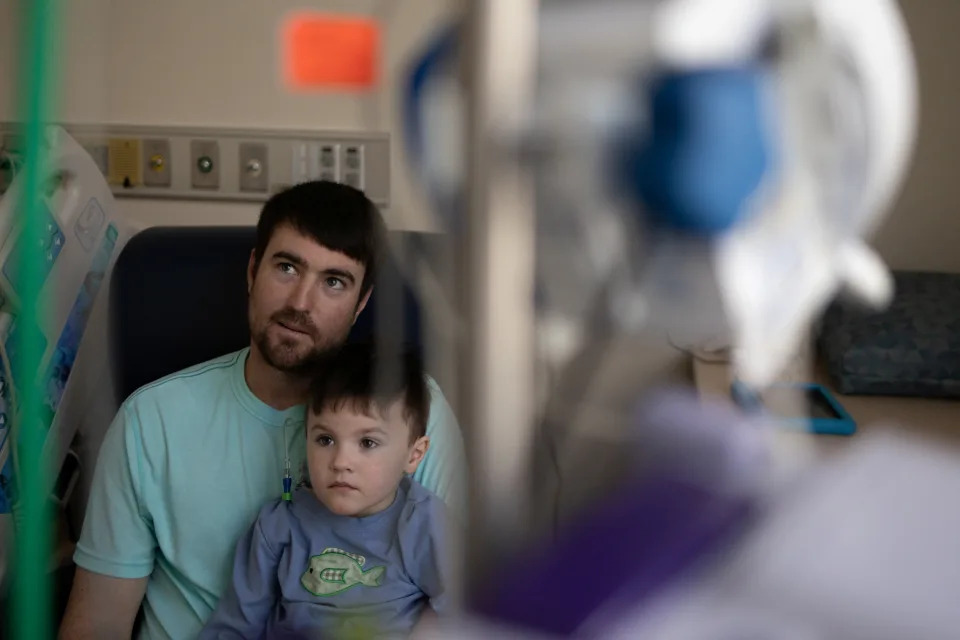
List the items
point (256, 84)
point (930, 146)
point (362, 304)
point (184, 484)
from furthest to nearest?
point (256, 84)
point (184, 484)
point (362, 304)
point (930, 146)

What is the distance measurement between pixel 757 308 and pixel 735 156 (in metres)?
0.08

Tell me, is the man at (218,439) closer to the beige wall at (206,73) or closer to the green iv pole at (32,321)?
the beige wall at (206,73)

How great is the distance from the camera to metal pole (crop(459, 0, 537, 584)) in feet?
1.08

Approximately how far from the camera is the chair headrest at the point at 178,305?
896 mm

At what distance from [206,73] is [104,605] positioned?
1.75 feet

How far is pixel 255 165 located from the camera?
36.0 inches

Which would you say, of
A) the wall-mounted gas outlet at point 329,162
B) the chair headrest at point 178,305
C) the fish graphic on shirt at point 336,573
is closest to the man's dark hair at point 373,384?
the fish graphic on shirt at point 336,573

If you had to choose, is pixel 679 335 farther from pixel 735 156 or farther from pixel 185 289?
pixel 185 289

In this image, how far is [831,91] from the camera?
36 centimetres

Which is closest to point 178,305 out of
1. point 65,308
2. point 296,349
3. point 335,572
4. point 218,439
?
point 65,308

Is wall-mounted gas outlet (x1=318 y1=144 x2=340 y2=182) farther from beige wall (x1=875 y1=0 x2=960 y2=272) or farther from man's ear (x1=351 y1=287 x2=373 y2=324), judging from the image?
beige wall (x1=875 y1=0 x2=960 y2=272)

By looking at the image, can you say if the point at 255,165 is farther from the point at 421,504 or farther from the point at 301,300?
the point at 421,504

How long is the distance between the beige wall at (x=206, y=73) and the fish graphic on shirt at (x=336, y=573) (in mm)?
239

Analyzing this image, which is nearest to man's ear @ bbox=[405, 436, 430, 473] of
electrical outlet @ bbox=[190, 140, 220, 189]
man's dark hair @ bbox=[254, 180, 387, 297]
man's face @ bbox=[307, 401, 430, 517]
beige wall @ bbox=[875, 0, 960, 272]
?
man's face @ bbox=[307, 401, 430, 517]
